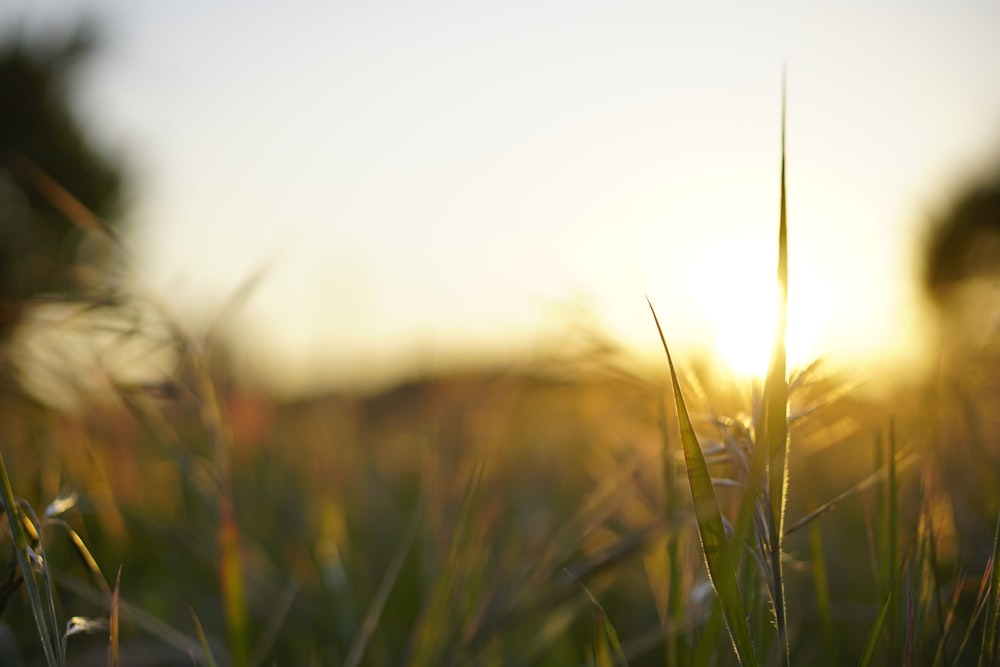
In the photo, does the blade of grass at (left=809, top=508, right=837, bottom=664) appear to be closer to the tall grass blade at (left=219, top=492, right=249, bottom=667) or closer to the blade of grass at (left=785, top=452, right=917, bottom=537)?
the blade of grass at (left=785, top=452, right=917, bottom=537)

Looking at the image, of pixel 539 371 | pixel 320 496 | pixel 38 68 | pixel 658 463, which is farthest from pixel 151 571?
pixel 38 68

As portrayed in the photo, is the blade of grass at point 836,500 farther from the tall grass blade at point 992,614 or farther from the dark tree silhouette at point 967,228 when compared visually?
the dark tree silhouette at point 967,228

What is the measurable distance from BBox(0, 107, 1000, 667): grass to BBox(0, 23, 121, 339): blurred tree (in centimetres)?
172

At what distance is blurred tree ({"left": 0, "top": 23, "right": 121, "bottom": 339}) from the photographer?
3.27m

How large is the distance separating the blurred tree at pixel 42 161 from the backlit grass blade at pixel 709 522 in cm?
321

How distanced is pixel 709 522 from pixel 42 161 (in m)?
4.06

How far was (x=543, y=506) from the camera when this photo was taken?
184cm

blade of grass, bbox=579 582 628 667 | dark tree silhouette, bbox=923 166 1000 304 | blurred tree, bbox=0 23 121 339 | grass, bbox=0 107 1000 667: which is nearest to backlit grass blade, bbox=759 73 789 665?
grass, bbox=0 107 1000 667

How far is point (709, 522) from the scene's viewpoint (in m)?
0.46

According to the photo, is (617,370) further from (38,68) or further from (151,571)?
(38,68)

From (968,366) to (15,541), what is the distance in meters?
1.04

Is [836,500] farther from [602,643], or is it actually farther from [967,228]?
[967,228]

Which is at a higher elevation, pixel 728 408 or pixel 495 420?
pixel 728 408

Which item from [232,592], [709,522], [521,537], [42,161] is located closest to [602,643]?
[709,522]
